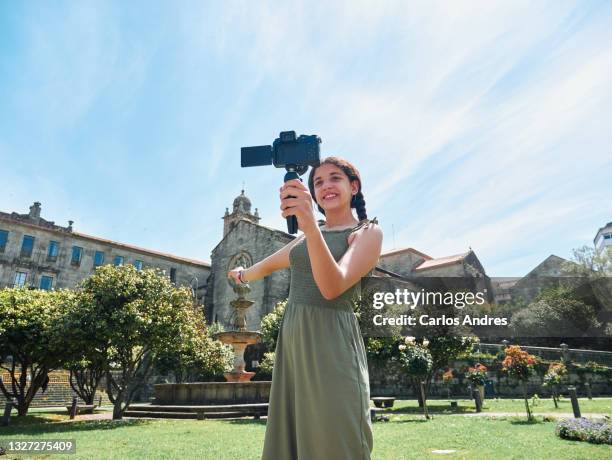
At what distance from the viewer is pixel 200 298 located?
1710 inches

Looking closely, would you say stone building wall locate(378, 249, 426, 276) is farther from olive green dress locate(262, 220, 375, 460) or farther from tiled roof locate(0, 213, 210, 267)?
olive green dress locate(262, 220, 375, 460)

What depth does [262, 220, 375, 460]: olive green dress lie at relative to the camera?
1.57 meters

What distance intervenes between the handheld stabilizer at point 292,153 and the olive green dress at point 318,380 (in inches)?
14.5

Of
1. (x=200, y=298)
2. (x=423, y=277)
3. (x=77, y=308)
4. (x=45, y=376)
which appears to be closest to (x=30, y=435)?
(x=77, y=308)

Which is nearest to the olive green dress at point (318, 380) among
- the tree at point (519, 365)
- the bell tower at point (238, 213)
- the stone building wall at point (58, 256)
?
the tree at point (519, 365)

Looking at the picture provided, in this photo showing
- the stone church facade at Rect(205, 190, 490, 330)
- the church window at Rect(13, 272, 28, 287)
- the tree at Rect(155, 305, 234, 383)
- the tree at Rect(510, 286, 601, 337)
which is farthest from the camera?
the church window at Rect(13, 272, 28, 287)

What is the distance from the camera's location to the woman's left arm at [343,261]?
1.54 metres

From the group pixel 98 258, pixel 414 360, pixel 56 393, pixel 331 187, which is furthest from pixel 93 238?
pixel 331 187

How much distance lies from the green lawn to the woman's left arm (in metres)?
5.52

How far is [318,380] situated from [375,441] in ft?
25.1

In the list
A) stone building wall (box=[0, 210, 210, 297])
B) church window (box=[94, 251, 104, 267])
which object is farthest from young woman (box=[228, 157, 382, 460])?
church window (box=[94, 251, 104, 267])

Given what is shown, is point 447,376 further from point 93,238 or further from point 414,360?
point 93,238

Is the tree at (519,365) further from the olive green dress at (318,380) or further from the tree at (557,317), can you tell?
the tree at (557,317)

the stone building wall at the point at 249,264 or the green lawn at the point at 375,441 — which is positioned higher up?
the stone building wall at the point at 249,264
